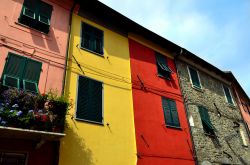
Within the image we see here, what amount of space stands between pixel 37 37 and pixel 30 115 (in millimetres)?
3294

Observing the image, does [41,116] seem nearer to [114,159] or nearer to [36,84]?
[36,84]

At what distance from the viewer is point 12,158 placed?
5.88 metres

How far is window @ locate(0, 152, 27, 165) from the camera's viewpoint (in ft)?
18.8

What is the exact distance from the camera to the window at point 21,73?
6531 millimetres

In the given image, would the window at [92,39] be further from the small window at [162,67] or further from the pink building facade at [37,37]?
the small window at [162,67]

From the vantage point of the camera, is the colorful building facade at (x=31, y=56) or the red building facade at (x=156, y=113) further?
the red building facade at (x=156, y=113)

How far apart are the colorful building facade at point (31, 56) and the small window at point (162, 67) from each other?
5.08 m

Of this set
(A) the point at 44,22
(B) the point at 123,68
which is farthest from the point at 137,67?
(A) the point at 44,22

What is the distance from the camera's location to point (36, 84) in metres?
6.92

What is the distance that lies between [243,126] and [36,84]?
13.7 meters

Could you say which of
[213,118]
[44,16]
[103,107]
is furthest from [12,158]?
[213,118]

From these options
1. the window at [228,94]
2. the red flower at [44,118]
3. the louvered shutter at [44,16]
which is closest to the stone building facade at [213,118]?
the window at [228,94]

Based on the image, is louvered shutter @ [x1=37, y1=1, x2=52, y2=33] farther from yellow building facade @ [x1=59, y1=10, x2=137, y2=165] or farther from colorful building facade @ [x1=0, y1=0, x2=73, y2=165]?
yellow building facade @ [x1=59, y1=10, x2=137, y2=165]

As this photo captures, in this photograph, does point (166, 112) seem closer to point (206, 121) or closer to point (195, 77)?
point (206, 121)
